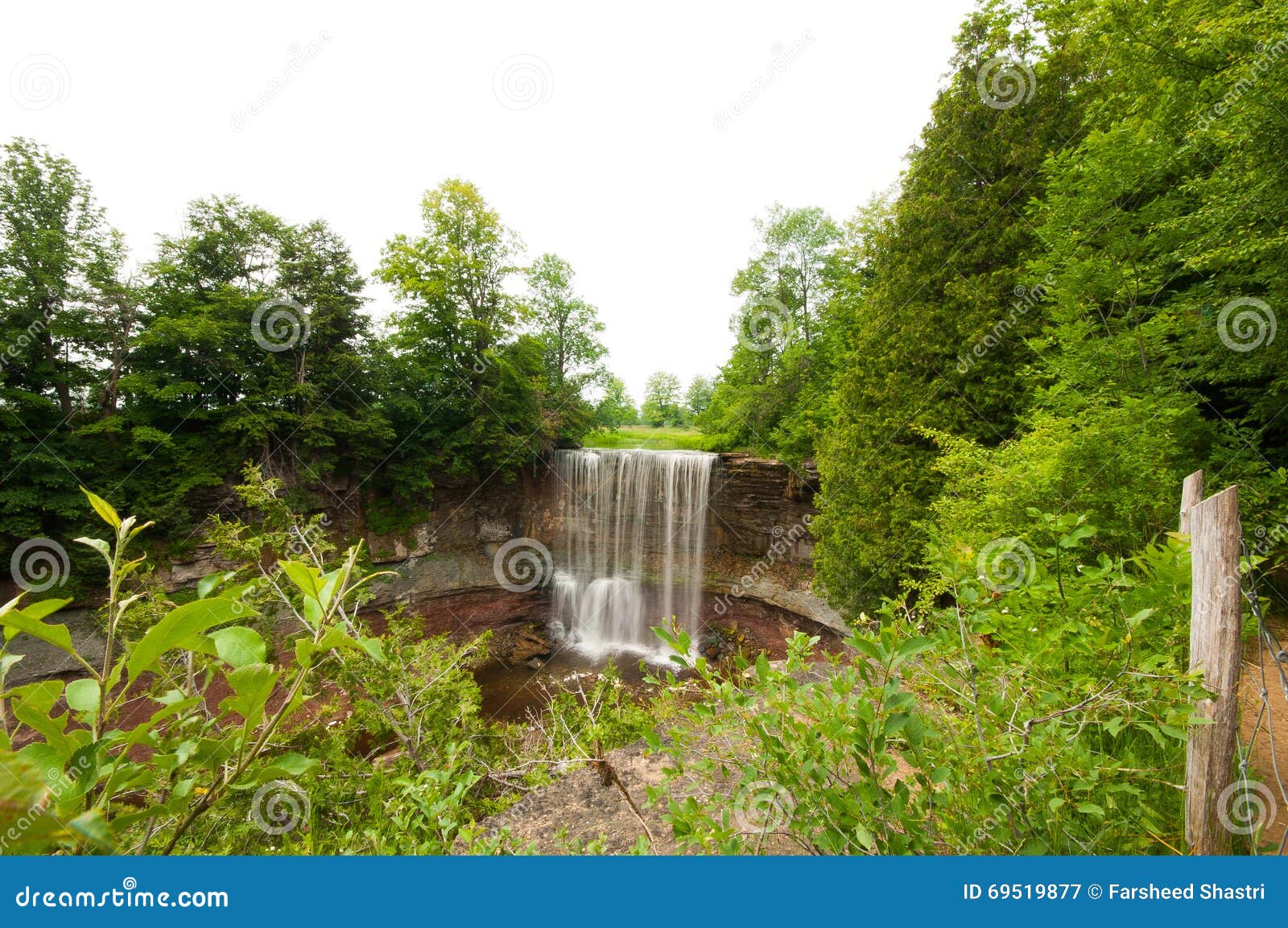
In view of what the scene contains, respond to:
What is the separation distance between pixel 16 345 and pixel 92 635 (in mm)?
6540

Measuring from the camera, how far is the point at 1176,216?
6.01 metres

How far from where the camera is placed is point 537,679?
48.0ft

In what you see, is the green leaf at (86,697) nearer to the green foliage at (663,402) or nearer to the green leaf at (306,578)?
the green leaf at (306,578)

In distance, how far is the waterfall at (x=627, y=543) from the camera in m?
17.3

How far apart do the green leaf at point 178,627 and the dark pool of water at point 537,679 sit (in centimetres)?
1139

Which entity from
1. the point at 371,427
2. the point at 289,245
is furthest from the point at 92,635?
the point at 289,245

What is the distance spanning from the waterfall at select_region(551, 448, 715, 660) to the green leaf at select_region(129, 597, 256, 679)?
1595cm

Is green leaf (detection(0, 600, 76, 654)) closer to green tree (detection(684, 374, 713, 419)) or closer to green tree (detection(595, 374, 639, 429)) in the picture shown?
green tree (detection(595, 374, 639, 429))

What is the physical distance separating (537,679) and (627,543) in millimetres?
5654

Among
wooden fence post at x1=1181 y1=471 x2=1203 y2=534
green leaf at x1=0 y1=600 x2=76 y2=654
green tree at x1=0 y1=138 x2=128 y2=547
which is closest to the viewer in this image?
green leaf at x1=0 y1=600 x2=76 y2=654

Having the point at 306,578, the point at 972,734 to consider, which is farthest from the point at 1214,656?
the point at 306,578

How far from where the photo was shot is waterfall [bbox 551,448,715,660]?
1733 centimetres

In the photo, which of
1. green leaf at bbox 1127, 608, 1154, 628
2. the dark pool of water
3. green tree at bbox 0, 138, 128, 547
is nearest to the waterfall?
the dark pool of water

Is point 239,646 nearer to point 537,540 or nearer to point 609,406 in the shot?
point 537,540
